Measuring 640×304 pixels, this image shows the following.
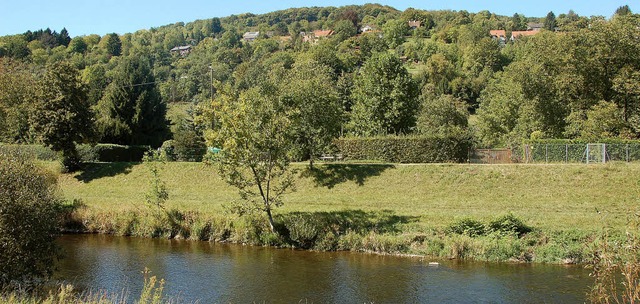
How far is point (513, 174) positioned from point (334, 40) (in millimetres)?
142080

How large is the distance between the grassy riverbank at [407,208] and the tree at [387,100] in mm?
14824

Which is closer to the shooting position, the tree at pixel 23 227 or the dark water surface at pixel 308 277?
the tree at pixel 23 227

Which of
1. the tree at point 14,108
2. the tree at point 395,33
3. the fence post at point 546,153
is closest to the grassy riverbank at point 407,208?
the fence post at point 546,153

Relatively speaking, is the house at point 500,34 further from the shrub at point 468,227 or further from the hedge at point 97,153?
the shrub at point 468,227

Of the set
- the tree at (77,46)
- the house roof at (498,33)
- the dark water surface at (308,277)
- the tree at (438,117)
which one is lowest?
the dark water surface at (308,277)

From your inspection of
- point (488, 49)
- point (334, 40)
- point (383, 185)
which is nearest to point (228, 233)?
point (383, 185)

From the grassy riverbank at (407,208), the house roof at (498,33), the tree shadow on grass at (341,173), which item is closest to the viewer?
the grassy riverbank at (407,208)

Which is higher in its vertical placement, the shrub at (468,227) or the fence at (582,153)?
the fence at (582,153)

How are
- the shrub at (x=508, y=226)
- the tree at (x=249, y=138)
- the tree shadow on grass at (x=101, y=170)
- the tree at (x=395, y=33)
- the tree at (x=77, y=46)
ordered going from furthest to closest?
the tree at (x=395, y=33), the tree at (x=77, y=46), the tree shadow on grass at (x=101, y=170), the tree at (x=249, y=138), the shrub at (x=508, y=226)

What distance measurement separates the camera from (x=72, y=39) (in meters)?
163

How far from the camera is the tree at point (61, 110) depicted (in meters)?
42.2

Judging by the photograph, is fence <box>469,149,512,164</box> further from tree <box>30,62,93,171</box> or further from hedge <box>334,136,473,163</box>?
tree <box>30,62,93,171</box>

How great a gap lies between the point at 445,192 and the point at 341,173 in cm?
776

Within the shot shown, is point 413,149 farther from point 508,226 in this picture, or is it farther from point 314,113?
point 508,226
